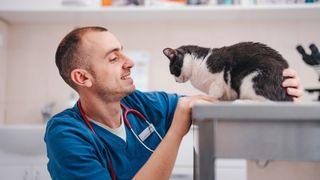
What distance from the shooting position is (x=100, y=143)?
0.92 metres

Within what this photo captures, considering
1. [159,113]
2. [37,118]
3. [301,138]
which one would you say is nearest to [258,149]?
[301,138]

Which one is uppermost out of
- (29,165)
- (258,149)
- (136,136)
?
(258,149)

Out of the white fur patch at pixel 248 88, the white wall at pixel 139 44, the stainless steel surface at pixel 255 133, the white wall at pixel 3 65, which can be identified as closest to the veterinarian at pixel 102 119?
the white fur patch at pixel 248 88

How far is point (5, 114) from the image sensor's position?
2297 millimetres

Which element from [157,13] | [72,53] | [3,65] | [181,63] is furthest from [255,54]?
[3,65]

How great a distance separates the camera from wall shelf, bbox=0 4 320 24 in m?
1.95

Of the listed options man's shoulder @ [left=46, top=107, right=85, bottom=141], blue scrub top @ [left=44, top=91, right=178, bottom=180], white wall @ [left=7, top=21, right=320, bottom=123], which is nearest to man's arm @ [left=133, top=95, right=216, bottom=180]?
blue scrub top @ [left=44, top=91, right=178, bottom=180]

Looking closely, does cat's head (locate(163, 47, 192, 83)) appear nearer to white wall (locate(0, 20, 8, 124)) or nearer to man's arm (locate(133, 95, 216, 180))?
man's arm (locate(133, 95, 216, 180))

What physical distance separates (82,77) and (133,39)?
4.31 feet

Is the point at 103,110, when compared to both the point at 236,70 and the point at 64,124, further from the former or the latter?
the point at 236,70

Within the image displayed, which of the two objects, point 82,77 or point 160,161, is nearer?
point 160,161

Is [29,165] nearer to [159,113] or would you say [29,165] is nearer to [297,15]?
[159,113]

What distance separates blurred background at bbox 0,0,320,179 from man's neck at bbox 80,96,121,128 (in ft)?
3.64

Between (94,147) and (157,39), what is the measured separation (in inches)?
58.3
